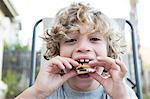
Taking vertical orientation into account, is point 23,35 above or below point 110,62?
above

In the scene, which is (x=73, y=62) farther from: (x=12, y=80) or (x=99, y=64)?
(x=12, y=80)

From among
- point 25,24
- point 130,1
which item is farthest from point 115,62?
point 130,1

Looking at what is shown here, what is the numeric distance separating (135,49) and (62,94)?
737 mm

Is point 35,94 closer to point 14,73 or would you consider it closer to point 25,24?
point 25,24

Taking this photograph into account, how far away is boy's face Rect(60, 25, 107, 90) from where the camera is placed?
142cm

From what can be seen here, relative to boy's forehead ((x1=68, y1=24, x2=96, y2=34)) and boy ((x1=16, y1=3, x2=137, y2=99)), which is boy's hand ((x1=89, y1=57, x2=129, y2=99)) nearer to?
boy ((x1=16, y1=3, x2=137, y2=99))

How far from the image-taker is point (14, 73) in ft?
21.8

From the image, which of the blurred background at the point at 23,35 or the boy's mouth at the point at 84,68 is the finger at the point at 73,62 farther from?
the blurred background at the point at 23,35

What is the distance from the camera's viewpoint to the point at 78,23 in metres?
1.50

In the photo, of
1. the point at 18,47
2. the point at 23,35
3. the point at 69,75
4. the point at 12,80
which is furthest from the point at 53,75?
the point at 18,47

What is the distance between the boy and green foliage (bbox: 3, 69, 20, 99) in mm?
4398

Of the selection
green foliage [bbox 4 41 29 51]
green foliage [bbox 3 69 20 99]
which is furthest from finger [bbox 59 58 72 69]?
green foliage [bbox 4 41 29 51]

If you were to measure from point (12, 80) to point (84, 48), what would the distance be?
512 cm

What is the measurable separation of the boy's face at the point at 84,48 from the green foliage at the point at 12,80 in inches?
176
